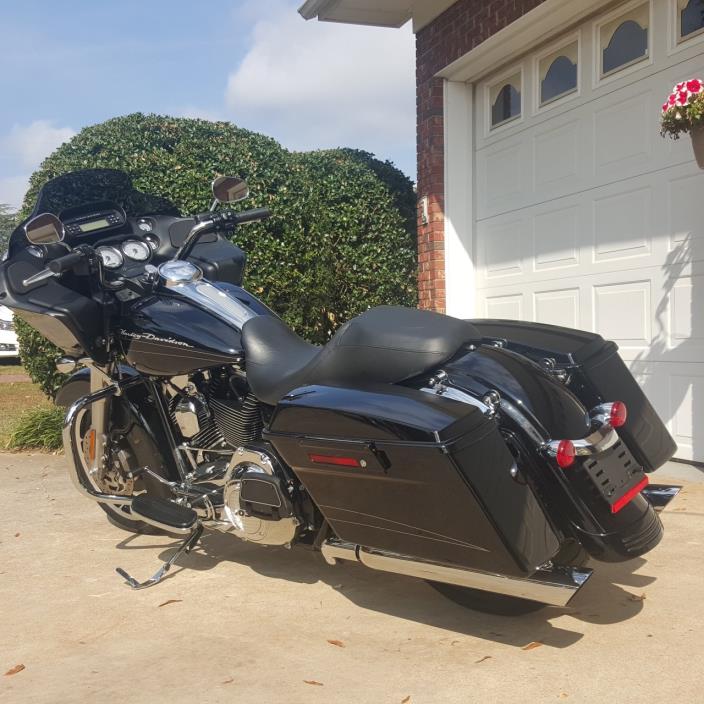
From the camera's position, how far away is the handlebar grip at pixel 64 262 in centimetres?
319

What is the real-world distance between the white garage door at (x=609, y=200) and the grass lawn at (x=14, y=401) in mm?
4675

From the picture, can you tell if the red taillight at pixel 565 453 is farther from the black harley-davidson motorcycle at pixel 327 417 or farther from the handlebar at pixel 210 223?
the handlebar at pixel 210 223

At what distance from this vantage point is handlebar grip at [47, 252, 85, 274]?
126 inches

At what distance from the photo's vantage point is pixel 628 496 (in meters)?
2.45

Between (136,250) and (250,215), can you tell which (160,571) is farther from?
(250,215)

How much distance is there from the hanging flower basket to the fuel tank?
7.87 feet

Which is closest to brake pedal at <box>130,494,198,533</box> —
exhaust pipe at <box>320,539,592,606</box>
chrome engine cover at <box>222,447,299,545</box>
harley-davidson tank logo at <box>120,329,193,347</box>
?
chrome engine cover at <box>222,447,299,545</box>

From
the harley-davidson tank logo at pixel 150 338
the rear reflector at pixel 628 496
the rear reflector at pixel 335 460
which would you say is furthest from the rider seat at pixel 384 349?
the rear reflector at pixel 628 496

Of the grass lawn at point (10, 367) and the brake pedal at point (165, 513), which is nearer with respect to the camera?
the brake pedal at point (165, 513)

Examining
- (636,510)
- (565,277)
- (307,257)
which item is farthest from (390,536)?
(307,257)

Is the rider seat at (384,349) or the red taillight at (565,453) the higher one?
the rider seat at (384,349)

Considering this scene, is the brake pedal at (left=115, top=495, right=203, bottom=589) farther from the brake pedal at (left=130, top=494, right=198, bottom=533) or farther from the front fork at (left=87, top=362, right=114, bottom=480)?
the front fork at (left=87, top=362, right=114, bottom=480)

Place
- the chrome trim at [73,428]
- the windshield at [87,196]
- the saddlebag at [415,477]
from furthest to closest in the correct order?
the windshield at [87,196] → the chrome trim at [73,428] → the saddlebag at [415,477]

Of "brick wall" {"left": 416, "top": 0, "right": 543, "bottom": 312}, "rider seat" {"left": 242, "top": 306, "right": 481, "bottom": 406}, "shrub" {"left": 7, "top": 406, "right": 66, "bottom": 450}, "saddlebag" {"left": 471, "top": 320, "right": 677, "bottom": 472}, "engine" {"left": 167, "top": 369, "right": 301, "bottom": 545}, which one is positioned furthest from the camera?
"shrub" {"left": 7, "top": 406, "right": 66, "bottom": 450}
